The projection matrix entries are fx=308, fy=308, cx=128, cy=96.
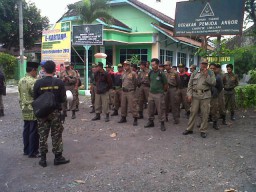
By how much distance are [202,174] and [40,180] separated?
2.53m

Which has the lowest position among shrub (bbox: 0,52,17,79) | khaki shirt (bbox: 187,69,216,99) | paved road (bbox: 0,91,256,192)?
paved road (bbox: 0,91,256,192)

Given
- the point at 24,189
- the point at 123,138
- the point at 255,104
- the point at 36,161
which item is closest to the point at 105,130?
the point at 123,138

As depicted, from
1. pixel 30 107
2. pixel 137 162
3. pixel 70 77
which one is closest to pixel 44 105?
pixel 30 107

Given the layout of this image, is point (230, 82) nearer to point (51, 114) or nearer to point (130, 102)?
point (130, 102)

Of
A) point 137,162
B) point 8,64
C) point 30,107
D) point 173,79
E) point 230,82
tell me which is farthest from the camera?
point 8,64

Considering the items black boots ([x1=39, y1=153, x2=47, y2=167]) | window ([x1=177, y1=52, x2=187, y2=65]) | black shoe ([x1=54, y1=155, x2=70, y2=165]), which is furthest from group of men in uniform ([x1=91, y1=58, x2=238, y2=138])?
window ([x1=177, y1=52, x2=187, y2=65])

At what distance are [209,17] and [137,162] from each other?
6070 millimetres

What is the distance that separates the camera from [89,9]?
56.3ft

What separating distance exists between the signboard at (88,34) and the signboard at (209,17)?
4.26 m

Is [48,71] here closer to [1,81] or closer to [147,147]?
[147,147]

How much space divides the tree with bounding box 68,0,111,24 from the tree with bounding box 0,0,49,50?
8.15 m

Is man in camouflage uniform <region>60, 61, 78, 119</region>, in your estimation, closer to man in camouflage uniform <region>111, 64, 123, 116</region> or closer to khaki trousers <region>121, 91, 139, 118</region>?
man in camouflage uniform <region>111, 64, 123, 116</region>

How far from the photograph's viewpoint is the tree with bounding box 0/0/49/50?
23.1 m

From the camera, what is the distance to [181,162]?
5457mm
